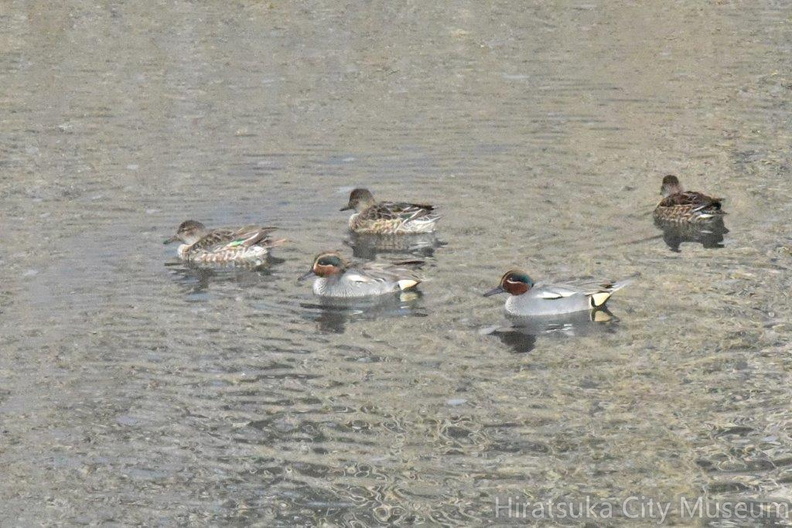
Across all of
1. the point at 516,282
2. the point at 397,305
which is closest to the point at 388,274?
the point at 397,305

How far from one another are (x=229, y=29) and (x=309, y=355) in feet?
58.0

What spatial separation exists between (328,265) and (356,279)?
0.33 metres

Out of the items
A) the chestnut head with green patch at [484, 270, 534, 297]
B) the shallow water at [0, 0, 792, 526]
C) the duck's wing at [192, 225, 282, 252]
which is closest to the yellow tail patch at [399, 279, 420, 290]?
the shallow water at [0, 0, 792, 526]

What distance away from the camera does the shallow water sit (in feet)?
32.4

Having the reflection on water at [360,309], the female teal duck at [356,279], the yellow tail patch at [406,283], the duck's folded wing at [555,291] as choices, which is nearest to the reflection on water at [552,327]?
the duck's folded wing at [555,291]

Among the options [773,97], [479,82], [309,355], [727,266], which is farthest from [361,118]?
[309,355]

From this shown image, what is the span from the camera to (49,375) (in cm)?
1188

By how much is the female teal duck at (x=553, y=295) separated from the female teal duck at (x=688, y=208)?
317cm

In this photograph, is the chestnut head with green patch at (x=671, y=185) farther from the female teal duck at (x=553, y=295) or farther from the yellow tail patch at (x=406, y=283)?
the yellow tail patch at (x=406, y=283)

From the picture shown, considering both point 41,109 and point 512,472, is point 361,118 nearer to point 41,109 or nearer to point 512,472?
point 41,109

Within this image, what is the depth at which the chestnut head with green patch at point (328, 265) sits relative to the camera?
1427cm

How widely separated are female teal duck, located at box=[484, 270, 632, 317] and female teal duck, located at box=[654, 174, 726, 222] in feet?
10.4

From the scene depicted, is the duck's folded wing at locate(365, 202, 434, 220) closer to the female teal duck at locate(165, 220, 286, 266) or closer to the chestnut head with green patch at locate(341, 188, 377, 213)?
the chestnut head with green patch at locate(341, 188, 377, 213)

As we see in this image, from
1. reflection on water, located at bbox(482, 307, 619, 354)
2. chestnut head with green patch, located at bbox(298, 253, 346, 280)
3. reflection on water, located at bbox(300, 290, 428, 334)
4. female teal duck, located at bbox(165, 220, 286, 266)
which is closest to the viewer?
reflection on water, located at bbox(482, 307, 619, 354)
